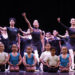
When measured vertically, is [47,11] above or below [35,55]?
above

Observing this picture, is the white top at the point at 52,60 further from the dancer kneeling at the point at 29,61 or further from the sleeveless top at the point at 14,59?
the sleeveless top at the point at 14,59

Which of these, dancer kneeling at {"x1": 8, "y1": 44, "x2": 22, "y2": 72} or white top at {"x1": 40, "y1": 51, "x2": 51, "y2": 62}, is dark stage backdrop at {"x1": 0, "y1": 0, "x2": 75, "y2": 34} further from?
dancer kneeling at {"x1": 8, "y1": 44, "x2": 22, "y2": 72}

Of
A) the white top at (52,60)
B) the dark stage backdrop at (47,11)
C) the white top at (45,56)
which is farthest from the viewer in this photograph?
the dark stage backdrop at (47,11)

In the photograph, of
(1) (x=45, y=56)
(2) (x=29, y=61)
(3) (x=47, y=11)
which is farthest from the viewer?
(3) (x=47, y=11)

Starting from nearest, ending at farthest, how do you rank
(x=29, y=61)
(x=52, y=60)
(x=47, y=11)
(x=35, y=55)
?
(x=52, y=60), (x=29, y=61), (x=35, y=55), (x=47, y=11)

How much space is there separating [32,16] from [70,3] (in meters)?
1.29

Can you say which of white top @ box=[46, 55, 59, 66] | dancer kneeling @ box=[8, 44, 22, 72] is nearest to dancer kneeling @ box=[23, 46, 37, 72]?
dancer kneeling @ box=[8, 44, 22, 72]

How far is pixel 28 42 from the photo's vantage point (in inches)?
246

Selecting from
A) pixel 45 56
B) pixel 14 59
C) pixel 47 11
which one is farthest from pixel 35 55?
pixel 47 11

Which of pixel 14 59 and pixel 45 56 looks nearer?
pixel 14 59

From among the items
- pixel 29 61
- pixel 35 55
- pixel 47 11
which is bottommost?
pixel 29 61

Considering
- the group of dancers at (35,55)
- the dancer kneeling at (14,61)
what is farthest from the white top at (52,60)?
the dancer kneeling at (14,61)

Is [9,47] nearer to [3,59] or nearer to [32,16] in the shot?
[3,59]

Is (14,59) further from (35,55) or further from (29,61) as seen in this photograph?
(35,55)
